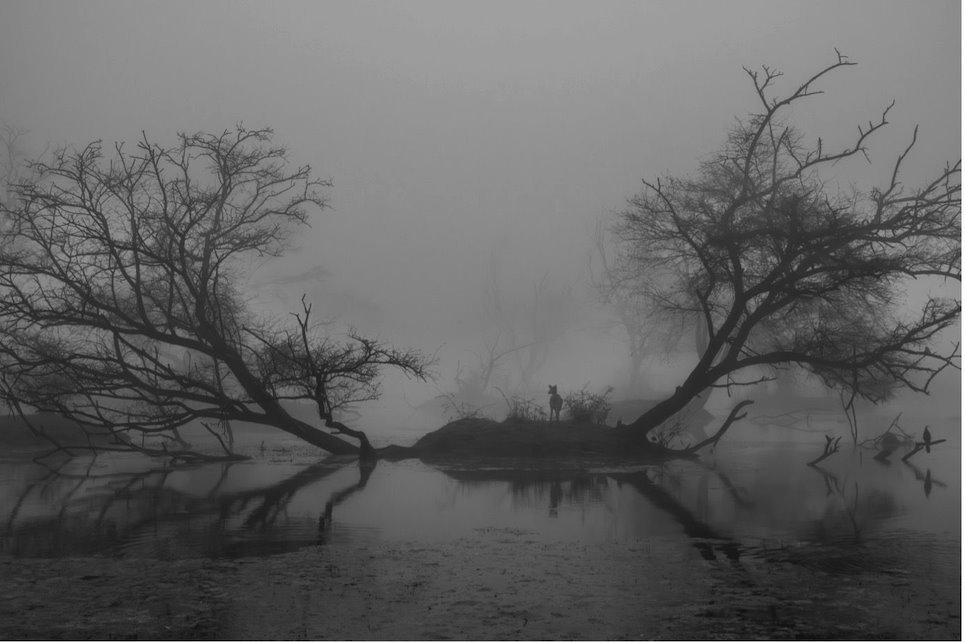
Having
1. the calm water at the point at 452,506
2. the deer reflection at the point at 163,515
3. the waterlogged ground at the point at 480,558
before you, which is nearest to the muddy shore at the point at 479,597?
the waterlogged ground at the point at 480,558

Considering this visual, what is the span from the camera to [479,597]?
8273mm

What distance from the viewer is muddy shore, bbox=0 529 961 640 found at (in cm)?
724

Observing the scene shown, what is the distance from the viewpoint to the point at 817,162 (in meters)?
20.2

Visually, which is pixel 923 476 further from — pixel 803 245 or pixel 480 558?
pixel 480 558

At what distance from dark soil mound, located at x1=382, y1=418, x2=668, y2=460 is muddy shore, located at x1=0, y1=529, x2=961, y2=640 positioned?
11.1m

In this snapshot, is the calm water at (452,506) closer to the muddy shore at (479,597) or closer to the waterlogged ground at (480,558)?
the waterlogged ground at (480,558)

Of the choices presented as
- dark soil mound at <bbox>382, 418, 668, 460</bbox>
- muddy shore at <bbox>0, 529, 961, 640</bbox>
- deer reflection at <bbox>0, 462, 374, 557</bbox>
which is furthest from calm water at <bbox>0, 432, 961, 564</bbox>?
dark soil mound at <bbox>382, 418, 668, 460</bbox>

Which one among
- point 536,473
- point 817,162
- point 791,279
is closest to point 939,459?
point 791,279

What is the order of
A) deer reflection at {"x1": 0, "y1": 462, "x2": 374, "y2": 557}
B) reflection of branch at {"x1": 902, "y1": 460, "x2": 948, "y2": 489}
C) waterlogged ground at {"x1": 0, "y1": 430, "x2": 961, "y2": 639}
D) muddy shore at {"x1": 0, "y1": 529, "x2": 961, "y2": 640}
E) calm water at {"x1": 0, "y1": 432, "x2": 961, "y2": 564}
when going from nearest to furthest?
muddy shore at {"x1": 0, "y1": 529, "x2": 961, "y2": 640} < waterlogged ground at {"x1": 0, "y1": 430, "x2": 961, "y2": 639} < deer reflection at {"x1": 0, "y1": 462, "x2": 374, "y2": 557} < calm water at {"x1": 0, "y1": 432, "x2": 961, "y2": 564} < reflection of branch at {"x1": 902, "y1": 460, "x2": 948, "y2": 489}

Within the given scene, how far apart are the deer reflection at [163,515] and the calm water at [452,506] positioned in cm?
3

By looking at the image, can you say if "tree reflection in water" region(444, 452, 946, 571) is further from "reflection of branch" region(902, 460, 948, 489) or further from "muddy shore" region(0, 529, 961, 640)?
"muddy shore" region(0, 529, 961, 640)

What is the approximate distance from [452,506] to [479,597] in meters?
5.79

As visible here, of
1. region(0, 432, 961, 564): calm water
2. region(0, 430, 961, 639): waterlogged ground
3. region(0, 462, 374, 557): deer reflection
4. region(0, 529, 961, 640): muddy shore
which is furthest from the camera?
region(0, 432, 961, 564): calm water

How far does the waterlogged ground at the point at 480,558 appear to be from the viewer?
7453 mm
